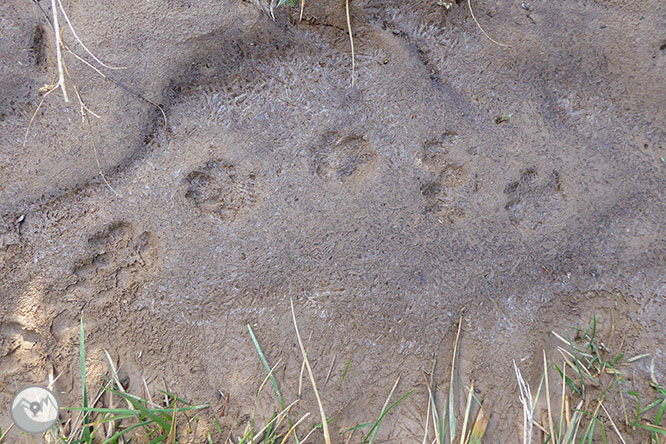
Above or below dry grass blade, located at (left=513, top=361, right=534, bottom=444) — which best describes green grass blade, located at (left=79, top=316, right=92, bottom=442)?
above

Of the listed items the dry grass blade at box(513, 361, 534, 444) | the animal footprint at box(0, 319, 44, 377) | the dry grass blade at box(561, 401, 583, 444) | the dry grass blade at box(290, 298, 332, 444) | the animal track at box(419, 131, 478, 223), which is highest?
the animal track at box(419, 131, 478, 223)

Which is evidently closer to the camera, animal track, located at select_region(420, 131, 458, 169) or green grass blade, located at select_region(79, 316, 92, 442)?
green grass blade, located at select_region(79, 316, 92, 442)

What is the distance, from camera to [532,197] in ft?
5.03

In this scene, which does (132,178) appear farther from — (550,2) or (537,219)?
(550,2)

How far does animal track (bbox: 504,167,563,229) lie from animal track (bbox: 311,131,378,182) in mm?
475

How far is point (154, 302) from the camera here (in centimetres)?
151

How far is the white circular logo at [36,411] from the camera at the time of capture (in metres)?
1.47

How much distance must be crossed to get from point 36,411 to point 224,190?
0.93 meters

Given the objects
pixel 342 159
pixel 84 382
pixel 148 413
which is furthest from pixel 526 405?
pixel 84 382

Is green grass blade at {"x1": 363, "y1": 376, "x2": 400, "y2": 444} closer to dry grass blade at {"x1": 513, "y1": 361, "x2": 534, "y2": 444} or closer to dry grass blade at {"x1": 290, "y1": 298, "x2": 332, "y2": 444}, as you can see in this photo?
dry grass blade at {"x1": 290, "y1": 298, "x2": 332, "y2": 444}

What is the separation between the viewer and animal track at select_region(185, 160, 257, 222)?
5.01ft

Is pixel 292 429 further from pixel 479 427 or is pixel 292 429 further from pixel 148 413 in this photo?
pixel 479 427

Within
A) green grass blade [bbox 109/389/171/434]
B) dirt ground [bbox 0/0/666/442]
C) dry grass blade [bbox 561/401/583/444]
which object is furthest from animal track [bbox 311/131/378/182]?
dry grass blade [bbox 561/401/583/444]

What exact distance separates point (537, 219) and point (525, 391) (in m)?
0.57
